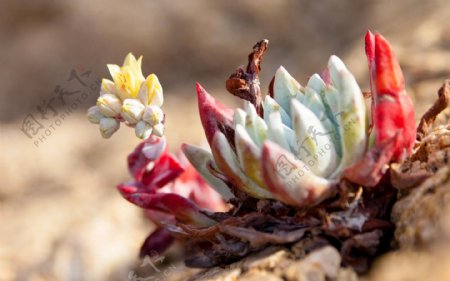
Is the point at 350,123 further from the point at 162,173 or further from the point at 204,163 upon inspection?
the point at 162,173

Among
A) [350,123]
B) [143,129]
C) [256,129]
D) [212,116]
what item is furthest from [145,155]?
[350,123]

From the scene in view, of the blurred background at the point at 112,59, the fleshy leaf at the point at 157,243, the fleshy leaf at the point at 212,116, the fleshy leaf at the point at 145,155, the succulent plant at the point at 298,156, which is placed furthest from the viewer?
the blurred background at the point at 112,59

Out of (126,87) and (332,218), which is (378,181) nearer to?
(332,218)

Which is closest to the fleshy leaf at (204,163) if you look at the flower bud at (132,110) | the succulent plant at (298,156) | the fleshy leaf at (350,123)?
the succulent plant at (298,156)

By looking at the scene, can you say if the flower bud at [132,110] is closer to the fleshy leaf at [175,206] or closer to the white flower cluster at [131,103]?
the white flower cluster at [131,103]

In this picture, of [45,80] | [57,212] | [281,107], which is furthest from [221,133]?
[45,80]

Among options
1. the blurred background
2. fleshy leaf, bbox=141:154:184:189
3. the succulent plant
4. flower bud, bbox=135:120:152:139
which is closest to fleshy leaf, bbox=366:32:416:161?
the succulent plant

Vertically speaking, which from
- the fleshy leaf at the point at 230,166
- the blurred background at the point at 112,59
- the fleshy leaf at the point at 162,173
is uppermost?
the blurred background at the point at 112,59
